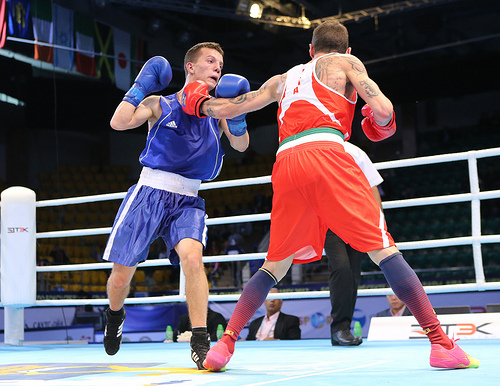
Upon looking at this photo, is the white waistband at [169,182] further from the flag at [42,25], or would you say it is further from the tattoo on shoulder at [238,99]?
the flag at [42,25]

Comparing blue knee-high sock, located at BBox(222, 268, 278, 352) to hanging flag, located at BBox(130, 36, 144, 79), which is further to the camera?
hanging flag, located at BBox(130, 36, 144, 79)

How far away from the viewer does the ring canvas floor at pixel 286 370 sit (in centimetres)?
158

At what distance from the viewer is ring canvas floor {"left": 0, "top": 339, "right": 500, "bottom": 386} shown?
62.0 inches

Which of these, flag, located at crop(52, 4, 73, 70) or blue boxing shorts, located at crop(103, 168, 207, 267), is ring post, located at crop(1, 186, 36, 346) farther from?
flag, located at crop(52, 4, 73, 70)

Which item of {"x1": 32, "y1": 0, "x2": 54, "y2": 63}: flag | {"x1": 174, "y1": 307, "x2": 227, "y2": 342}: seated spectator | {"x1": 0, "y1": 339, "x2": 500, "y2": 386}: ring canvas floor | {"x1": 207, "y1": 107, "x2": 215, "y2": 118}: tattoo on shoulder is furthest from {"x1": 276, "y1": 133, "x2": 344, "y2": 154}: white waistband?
{"x1": 32, "y1": 0, "x2": 54, "y2": 63}: flag

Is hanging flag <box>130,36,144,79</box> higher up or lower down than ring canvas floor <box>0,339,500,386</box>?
higher up

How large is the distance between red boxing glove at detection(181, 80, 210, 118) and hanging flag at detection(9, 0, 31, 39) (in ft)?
26.3

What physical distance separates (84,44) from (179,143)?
8.27 meters

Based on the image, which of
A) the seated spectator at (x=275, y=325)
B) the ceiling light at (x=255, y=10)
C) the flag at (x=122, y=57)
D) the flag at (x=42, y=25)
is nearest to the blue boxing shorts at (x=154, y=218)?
the seated spectator at (x=275, y=325)

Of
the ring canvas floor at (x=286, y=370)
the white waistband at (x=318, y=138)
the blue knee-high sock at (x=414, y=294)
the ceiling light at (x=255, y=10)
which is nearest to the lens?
the ring canvas floor at (x=286, y=370)

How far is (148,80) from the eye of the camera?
2525mm

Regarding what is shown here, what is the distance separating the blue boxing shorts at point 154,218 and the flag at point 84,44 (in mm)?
8179

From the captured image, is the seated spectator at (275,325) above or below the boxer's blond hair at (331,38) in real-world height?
below

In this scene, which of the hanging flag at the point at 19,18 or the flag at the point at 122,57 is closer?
the hanging flag at the point at 19,18
